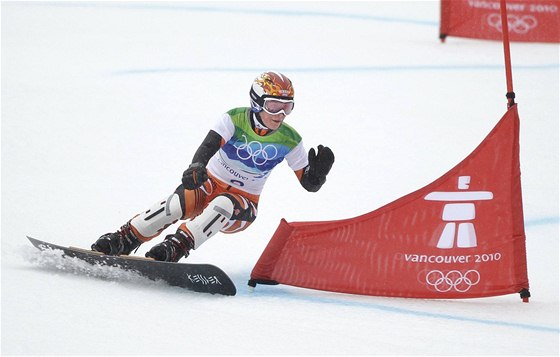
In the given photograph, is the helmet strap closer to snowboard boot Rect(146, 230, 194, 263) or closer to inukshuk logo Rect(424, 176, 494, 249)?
snowboard boot Rect(146, 230, 194, 263)

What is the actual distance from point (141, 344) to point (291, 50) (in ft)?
25.7

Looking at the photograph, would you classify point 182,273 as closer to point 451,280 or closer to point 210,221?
point 210,221

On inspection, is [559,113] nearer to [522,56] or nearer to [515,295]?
[522,56]

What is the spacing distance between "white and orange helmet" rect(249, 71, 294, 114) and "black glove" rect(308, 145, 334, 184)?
29cm

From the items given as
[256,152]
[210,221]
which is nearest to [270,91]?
[256,152]

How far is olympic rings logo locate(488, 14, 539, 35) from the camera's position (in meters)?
12.0

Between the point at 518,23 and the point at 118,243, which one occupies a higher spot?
the point at 518,23

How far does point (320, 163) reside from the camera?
17.7 ft

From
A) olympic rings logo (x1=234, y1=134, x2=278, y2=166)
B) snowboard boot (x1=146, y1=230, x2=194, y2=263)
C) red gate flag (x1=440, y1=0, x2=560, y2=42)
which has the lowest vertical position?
snowboard boot (x1=146, y1=230, x2=194, y2=263)

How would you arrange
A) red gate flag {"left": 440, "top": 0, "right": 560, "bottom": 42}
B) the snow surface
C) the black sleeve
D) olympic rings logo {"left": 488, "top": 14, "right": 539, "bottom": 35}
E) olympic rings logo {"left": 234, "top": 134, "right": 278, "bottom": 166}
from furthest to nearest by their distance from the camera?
olympic rings logo {"left": 488, "top": 14, "right": 539, "bottom": 35}
red gate flag {"left": 440, "top": 0, "right": 560, "bottom": 42}
olympic rings logo {"left": 234, "top": 134, "right": 278, "bottom": 166}
the black sleeve
the snow surface

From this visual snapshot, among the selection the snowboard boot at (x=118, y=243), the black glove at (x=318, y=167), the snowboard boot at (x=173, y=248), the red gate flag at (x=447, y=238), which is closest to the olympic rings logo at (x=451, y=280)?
the red gate flag at (x=447, y=238)

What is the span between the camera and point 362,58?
11617mm

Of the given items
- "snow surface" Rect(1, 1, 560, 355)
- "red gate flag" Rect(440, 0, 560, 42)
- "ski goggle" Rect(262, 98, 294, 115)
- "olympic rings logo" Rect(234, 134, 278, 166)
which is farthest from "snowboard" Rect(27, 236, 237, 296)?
"red gate flag" Rect(440, 0, 560, 42)

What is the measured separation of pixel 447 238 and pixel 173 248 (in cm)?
133
